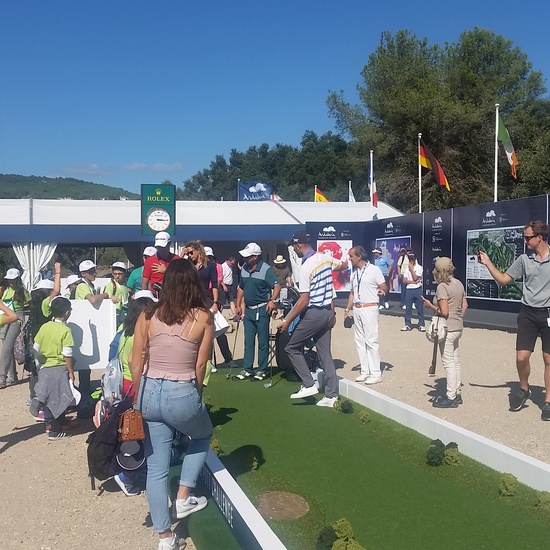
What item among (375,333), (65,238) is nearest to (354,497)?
(375,333)

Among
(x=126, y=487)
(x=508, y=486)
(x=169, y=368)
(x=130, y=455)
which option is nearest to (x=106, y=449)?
(x=130, y=455)

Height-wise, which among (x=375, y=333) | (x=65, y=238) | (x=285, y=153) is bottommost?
(x=375, y=333)

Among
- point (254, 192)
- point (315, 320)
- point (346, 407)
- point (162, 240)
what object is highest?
point (254, 192)

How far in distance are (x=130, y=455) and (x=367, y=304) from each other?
4.66 metres

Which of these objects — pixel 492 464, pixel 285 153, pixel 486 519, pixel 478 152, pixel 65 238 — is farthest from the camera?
pixel 285 153

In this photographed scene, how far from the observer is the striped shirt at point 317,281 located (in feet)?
24.2

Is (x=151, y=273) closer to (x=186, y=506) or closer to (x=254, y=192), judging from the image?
(x=186, y=506)

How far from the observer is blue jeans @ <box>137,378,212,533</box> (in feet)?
12.7

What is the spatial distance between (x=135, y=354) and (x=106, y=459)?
1.29 meters

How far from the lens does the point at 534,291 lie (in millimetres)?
6863

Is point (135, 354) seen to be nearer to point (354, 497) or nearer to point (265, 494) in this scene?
point (265, 494)

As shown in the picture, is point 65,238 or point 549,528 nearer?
point 549,528

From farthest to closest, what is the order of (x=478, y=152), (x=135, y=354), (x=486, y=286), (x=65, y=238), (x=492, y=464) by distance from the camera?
(x=478, y=152) < (x=65, y=238) < (x=486, y=286) < (x=492, y=464) < (x=135, y=354)

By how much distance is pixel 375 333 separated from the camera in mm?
8719
